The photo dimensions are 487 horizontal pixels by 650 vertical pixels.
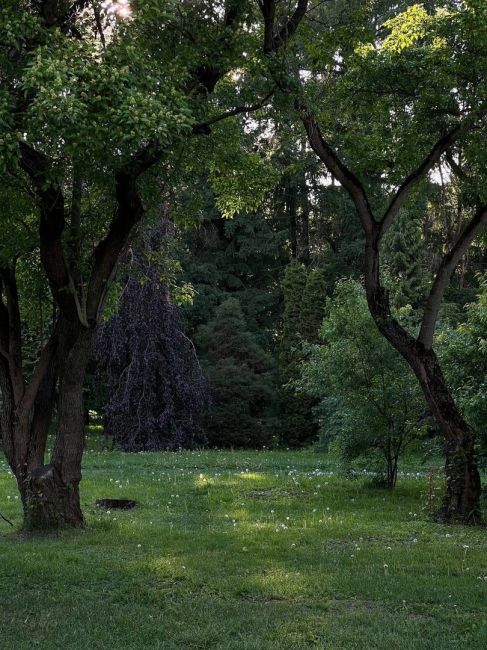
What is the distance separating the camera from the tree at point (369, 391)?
11.9m

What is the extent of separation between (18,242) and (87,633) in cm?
496

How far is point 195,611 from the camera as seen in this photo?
5316 millimetres

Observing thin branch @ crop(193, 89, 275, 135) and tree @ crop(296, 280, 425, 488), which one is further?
tree @ crop(296, 280, 425, 488)

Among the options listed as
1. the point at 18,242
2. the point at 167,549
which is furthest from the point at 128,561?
the point at 18,242

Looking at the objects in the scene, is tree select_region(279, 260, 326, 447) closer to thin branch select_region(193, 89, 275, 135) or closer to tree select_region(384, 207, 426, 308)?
tree select_region(384, 207, 426, 308)

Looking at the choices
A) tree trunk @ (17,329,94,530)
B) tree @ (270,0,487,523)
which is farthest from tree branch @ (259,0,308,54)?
tree trunk @ (17,329,94,530)

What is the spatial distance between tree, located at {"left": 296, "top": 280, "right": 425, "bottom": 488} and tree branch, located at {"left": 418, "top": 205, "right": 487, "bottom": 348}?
8.23ft

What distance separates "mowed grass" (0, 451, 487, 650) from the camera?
A: 4.84 metres

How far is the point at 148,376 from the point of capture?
21.9 metres

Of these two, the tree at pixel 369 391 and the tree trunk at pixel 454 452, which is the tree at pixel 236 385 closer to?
the tree at pixel 369 391

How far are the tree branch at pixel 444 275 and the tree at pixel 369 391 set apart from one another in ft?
8.23

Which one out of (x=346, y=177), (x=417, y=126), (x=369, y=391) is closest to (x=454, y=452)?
(x=369, y=391)

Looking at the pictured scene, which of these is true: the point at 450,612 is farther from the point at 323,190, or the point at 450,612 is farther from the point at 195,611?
the point at 323,190

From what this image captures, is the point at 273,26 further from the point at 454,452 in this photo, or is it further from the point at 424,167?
the point at 454,452
